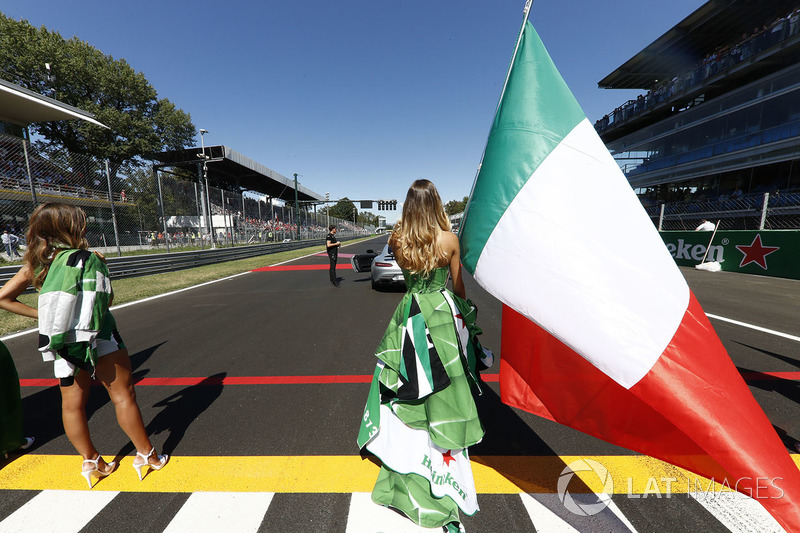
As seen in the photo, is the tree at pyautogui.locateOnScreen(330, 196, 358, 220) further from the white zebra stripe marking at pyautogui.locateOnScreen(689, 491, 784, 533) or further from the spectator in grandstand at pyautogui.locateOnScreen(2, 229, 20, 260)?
the white zebra stripe marking at pyautogui.locateOnScreen(689, 491, 784, 533)

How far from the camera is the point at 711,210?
67.9 feet

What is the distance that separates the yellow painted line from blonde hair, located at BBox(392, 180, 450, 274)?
1315 millimetres

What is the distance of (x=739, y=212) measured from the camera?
1911 centimetres

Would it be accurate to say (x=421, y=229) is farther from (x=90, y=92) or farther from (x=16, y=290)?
(x=90, y=92)

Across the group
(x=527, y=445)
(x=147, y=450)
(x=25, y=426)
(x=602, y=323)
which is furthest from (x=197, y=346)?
(x=602, y=323)

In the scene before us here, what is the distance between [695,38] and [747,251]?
26647 mm

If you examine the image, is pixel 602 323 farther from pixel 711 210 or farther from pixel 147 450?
pixel 711 210

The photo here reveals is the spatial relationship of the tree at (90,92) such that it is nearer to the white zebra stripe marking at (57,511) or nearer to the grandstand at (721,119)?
the white zebra stripe marking at (57,511)

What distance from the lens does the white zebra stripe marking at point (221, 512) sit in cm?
154

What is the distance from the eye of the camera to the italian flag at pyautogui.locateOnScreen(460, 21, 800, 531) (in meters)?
1.21

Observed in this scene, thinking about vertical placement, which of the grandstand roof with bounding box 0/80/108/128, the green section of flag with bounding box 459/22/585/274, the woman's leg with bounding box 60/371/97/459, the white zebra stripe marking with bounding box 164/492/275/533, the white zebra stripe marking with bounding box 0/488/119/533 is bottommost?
the white zebra stripe marking with bounding box 164/492/275/533

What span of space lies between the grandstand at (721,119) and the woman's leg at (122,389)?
19.1 meters

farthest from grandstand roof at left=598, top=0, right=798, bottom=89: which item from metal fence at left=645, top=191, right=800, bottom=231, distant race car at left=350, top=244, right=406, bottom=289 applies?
distant race car at left=350, top=244, right=406, bottom=289

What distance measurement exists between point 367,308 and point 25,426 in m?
4.30
